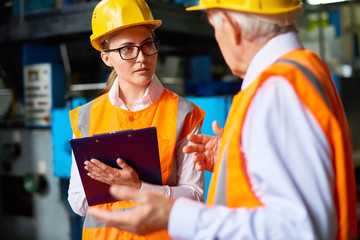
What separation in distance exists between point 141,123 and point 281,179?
95cm

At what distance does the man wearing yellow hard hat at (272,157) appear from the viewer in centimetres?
84

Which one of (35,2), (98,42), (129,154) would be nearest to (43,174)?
(35,2)

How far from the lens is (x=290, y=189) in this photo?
833mm

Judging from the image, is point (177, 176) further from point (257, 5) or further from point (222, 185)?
point (257, 5)

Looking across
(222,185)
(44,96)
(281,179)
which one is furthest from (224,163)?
(44,96)

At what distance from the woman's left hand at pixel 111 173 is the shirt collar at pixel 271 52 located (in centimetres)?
58

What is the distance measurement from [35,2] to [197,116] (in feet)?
12.2

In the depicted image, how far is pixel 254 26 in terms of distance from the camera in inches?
38.9

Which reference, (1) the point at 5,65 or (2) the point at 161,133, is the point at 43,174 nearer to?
(1) the point at 5,65

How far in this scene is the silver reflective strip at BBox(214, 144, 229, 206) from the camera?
37.5 inches

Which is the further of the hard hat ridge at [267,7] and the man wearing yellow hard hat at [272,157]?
the hard hat ridge at [267,7]

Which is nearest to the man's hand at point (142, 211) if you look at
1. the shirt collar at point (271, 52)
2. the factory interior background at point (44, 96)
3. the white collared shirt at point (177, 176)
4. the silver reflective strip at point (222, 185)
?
the silver reflective strip at point (222, 185)

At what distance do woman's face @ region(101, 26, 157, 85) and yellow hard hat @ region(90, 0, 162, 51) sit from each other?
0.11ft

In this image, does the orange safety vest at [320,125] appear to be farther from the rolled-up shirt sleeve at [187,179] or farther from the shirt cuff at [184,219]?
the rolled-up shirt sleeve at [187,179]
